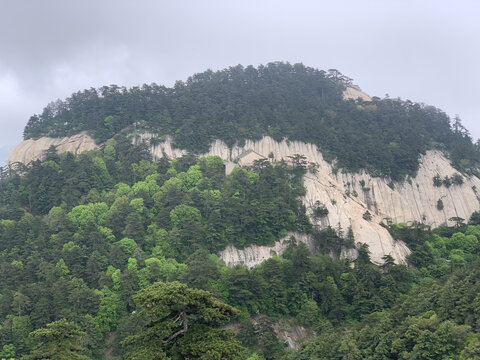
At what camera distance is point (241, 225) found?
52906mm

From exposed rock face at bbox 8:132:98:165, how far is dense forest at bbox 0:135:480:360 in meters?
4.32

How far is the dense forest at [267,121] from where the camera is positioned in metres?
69.9

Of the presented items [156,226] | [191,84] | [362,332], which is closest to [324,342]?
[362,332]

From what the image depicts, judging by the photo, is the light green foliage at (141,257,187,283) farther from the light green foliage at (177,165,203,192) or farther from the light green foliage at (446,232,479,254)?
the light green foliage at (446,232,479,254)

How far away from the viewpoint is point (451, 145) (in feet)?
252

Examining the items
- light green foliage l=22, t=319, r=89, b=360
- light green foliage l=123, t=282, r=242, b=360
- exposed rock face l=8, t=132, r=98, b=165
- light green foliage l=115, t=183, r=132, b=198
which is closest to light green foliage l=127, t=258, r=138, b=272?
light green foliage l=115, t=183, r=132, b=198

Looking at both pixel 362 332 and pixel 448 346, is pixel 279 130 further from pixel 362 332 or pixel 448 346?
pixel 448 346

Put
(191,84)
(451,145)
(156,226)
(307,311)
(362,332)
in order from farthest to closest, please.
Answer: (191,84)
(451,145)
(156,226)
(307,311)
(362,332)

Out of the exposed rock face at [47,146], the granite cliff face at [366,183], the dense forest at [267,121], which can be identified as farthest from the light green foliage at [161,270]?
the exposed rock face at [47,146]

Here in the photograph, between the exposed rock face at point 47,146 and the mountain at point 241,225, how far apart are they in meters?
0.32

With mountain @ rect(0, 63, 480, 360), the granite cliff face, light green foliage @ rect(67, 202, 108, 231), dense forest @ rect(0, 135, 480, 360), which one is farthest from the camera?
the granite cliff face

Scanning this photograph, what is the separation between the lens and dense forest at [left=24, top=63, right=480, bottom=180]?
69875mm

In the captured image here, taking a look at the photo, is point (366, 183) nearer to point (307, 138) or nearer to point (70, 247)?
point (307, 138)

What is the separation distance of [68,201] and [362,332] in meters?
35.9
